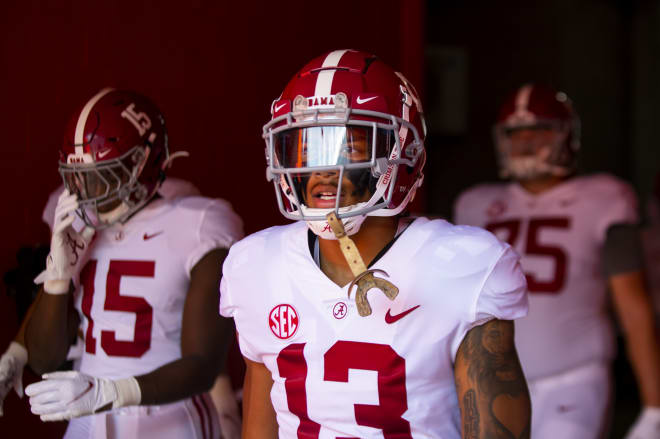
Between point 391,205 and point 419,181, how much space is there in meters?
0.13

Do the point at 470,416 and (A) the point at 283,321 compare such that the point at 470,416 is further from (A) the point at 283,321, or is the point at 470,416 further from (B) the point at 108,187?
(B) the point at 108,187

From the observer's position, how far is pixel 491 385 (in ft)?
4.41

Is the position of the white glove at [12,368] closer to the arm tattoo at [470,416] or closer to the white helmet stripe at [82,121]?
the white helmet stripe at [82,121]

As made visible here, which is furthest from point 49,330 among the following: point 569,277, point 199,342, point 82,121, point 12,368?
point 569,277

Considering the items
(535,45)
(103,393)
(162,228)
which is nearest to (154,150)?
(162,228)

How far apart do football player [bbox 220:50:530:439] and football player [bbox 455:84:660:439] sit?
1.27m

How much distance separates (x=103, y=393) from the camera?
1.58 m

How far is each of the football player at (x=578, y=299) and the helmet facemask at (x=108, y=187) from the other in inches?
54.5

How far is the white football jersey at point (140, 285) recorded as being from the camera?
1.87 meters

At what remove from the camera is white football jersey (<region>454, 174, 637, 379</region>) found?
8.54 feet

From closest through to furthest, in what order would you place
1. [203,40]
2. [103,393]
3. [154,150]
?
[103,393]
[154,150]
[203,40]

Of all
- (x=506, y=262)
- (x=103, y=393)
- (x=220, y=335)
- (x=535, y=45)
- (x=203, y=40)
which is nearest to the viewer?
(x=506, y=262)

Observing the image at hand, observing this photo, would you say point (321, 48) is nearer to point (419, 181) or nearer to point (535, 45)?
point (419, 181)

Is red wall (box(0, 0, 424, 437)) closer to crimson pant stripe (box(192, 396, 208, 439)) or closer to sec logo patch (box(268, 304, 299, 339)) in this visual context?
crimson pant stripe (box(192, 396, 208, 439))
